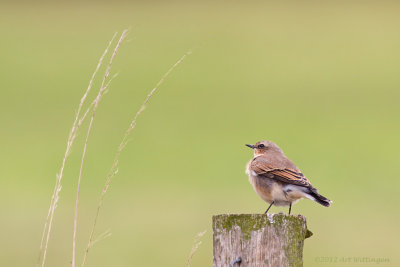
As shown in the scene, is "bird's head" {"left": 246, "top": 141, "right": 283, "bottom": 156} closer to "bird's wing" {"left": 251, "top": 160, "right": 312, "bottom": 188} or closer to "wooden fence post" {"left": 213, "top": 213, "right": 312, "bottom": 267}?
"bird's wing" {"left": 251, "top": 160, "right": 312, "bottom": 188}

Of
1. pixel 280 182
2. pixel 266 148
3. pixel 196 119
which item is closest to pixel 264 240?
pixel 280 182

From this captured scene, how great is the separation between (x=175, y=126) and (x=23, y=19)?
1545 centimetres

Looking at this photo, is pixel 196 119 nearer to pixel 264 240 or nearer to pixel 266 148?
pixel 266 148

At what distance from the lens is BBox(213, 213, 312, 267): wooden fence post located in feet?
14.4

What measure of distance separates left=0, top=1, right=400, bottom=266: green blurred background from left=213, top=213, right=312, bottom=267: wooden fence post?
17.5 feet

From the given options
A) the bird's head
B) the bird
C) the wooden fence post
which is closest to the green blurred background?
the bird's head

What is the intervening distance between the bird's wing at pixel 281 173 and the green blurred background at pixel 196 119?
287cm

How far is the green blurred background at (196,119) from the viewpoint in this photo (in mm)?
15445

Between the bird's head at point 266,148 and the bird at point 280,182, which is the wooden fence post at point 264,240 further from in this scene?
the bird's head at point 266,148

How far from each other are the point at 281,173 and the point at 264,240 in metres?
2.74

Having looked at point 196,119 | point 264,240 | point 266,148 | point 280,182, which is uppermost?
point 196,119

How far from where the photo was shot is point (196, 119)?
84.9 ft

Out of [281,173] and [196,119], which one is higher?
[196,119]

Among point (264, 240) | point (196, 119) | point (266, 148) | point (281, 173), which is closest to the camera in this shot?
point (264, 240)
